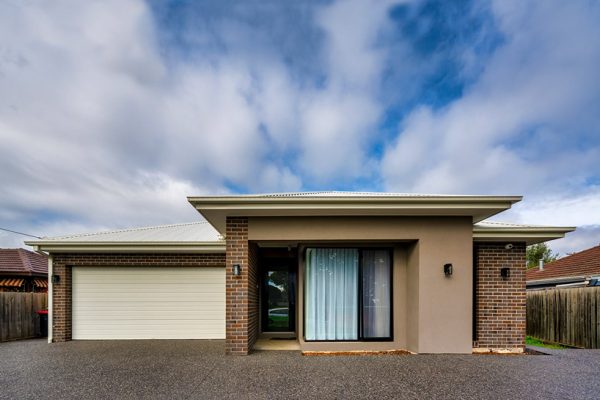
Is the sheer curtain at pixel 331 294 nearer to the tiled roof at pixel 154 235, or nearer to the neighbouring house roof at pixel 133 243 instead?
the neighbouring house roof at pixel 133 243

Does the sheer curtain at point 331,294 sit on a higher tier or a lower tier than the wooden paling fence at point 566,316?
higher

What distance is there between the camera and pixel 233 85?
10.6 metres

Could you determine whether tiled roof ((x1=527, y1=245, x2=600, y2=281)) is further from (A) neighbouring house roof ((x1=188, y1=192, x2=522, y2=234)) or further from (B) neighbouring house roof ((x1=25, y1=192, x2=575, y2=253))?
(A) neighbouring house roof ((x1=188, y1=192, x2=522, y2=234))

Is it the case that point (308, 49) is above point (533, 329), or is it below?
above

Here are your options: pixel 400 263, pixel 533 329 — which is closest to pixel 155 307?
pixel 400 263

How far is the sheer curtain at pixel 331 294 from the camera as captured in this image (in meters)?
7.18

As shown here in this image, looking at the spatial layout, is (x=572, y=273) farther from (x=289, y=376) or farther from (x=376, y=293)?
(x=289, y=376)

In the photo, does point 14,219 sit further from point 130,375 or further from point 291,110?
point 130,375

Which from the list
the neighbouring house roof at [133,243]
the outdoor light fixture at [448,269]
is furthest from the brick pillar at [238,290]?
the outdoor light fixture at [448,269]

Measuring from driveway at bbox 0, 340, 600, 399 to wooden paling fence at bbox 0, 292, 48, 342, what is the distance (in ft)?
11.6

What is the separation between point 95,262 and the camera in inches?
369

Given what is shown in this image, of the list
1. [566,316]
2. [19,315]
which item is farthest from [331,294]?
[19,315]

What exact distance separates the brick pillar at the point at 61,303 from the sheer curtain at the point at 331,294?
264 inches

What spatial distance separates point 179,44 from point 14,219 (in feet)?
74.8
